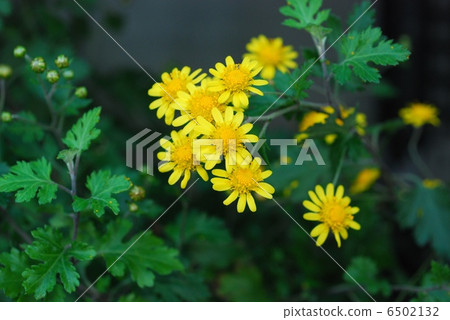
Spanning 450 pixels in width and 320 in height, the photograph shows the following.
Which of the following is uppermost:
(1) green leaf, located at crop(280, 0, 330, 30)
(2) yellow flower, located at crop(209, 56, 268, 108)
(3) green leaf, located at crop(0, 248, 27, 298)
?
(1) green leaf, located at crop(280, 0, 330, 30)

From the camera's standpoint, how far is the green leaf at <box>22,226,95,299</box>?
114 centimetres

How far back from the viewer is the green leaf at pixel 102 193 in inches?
44.3

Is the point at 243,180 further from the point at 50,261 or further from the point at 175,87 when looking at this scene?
the point at 50,261

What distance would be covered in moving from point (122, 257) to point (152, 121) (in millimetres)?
1105

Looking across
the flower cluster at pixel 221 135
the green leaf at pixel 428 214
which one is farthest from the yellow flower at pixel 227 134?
the green leaf at pixel 428 214

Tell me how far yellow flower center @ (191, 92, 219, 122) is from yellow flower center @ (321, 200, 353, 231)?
35 cm

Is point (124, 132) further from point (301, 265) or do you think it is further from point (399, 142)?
point (399, 142)

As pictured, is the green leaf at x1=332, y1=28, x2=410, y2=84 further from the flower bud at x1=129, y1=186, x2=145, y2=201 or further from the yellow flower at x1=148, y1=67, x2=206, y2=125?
the flower bud at x1=129, y1=186, x2=145, y2=201

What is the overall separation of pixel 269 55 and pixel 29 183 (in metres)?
0.79

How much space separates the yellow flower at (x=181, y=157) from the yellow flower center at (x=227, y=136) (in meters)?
0.05

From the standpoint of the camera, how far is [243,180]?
1.12m

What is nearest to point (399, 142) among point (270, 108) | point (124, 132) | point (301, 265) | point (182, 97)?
point (301, 265)

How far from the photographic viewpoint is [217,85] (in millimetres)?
1153

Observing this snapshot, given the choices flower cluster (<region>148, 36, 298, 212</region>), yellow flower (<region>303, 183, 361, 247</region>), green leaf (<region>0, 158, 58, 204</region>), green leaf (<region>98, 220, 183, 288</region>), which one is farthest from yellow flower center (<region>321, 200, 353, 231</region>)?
green leaf (<region>0, 158, 58, 204</region>)
